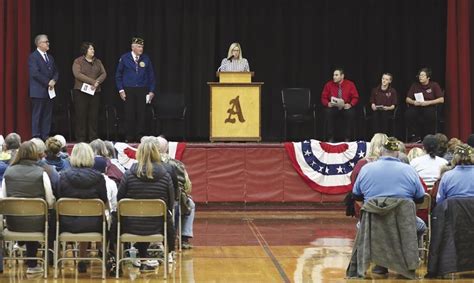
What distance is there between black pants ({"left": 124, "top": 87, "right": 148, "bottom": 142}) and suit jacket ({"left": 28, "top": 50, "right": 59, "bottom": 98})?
141 centimetres

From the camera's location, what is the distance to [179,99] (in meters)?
17.6

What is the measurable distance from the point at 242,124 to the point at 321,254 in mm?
4964

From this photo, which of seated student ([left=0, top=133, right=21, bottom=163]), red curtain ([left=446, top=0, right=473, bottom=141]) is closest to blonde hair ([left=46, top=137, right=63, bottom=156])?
seated student ([left=0, top=133, right=21, bottom=163])

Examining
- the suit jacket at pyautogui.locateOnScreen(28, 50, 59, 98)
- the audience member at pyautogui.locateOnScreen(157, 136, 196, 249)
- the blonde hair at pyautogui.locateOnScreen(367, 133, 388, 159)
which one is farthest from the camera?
the suit jacket at pyautogui.locateOnScreen(28, 50, 59, 98)

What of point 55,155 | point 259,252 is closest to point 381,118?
point 259,252

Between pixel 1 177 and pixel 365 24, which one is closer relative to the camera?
pixel 1 177

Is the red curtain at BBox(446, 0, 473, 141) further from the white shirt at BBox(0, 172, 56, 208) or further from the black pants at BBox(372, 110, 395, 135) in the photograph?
the white shirt at BBox(0, 172, 56, 208)

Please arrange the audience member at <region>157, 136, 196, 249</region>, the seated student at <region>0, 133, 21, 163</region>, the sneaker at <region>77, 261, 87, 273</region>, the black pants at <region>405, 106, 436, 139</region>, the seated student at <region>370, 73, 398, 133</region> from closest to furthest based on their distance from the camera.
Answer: the sneaker at <region>77, 261, 87, 273</region> < the seated student at <region>0, 133, 21, 163</region> < the audience member at <region>157, 136, 196, 249</region> < the black pants at <region>405, 106, 436, 139</region> < the seated student at <region>370, 73, 398, 133</region>

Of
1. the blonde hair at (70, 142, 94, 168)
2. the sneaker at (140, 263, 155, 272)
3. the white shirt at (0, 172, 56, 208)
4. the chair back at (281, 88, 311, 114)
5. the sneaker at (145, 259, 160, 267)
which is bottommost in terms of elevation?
the sneaker at (140, 263, 155, 272)

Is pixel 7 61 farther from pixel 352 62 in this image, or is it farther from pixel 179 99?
pixel 352 62

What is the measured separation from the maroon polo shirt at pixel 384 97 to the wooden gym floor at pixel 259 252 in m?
Result: 2.49

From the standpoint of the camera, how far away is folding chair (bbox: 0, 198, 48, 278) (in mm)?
9836

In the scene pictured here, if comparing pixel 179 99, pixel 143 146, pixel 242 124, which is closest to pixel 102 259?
pixel 143 146

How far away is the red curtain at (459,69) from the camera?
17.0m
